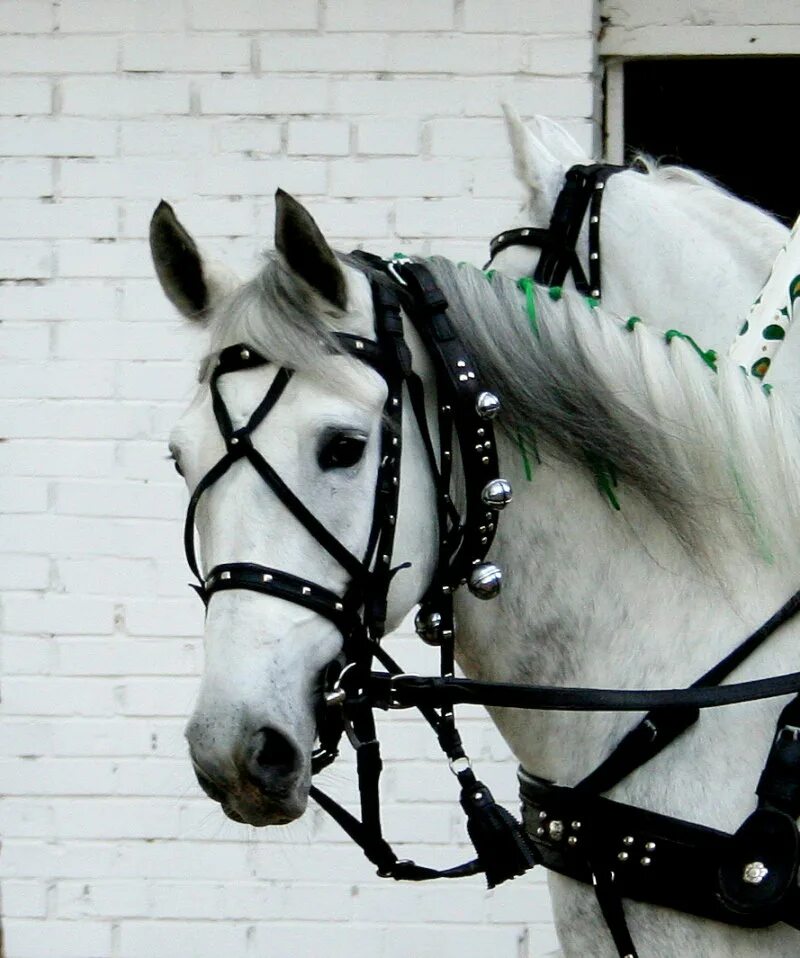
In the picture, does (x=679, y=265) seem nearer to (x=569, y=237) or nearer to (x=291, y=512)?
(x=569, y=237)

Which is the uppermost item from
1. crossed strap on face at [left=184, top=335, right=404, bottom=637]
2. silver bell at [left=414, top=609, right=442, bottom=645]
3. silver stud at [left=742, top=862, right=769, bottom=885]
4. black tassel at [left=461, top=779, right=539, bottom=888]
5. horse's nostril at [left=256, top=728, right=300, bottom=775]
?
crossed strap on face at [left=184, top=335, right=404, bottom=637]

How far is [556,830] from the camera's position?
187 centimetres

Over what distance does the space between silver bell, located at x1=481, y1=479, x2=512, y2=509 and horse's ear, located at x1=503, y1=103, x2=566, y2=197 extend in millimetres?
839

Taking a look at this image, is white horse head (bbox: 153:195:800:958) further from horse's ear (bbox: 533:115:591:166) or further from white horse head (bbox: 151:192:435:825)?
horse's ear (bbox: 533:115:591:166)

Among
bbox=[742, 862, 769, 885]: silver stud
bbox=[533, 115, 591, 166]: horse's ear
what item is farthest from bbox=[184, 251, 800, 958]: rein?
bbox=[533, 115, 591, 166]: horse's ear

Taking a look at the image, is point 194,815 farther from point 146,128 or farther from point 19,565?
point 146,128

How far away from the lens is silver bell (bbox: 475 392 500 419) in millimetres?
1786

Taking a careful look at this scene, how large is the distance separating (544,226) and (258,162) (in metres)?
1.27

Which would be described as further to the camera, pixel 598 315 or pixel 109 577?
pixel 109 577

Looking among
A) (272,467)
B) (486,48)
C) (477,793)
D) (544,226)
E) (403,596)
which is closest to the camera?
(272,467)

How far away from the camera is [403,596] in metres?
1.78

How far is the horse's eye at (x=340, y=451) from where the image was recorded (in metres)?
1.69

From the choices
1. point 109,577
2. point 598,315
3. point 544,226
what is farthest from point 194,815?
point 598,315

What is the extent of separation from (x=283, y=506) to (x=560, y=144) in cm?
134
